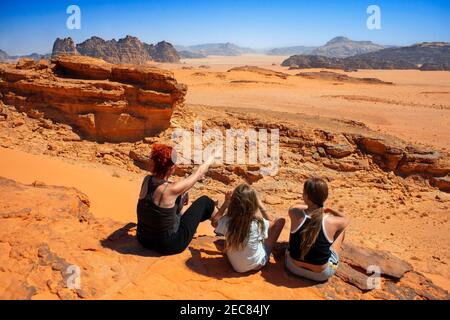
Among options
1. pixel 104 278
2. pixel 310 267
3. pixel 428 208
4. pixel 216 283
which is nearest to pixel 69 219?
pixel 104 278

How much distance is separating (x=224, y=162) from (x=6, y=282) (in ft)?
22.3

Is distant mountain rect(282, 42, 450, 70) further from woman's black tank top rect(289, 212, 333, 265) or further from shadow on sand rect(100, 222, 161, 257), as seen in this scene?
woman's black tank top rect(289, 212, 333, 265)

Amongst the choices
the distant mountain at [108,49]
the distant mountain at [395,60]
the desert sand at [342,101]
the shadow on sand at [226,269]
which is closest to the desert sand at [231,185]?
the shadow on sand at [226,269]

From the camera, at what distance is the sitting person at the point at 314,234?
11.8 ft

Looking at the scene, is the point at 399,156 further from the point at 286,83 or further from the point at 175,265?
the point at 286,83

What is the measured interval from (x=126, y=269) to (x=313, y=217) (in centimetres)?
184

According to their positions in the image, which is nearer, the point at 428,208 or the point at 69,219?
the point at 69,219

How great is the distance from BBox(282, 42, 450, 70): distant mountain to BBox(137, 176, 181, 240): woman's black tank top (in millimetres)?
53240

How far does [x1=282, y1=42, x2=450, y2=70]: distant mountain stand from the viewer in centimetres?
5824

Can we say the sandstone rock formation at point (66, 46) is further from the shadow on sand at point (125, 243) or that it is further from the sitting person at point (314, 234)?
the sitting person at point (314, 234)

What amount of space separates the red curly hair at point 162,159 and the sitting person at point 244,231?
711mm

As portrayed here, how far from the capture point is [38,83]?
376 inches

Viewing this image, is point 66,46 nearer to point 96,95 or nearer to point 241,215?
point 96,95

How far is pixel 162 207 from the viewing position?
12.4 feet
